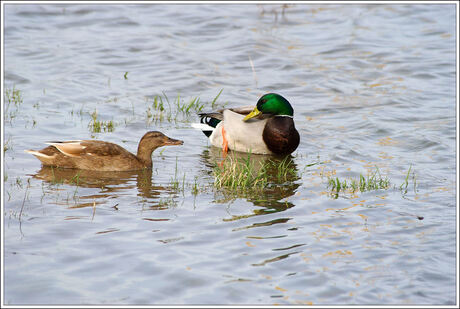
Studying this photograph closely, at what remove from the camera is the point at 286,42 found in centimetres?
1554

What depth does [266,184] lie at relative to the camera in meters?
8.16

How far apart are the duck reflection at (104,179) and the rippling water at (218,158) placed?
0.04 meters

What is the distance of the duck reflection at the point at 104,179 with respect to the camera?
25.2 ft

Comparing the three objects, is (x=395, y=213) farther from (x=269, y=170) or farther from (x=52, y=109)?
(x=52, y=109)

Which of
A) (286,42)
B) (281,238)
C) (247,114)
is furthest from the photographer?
(286,42)

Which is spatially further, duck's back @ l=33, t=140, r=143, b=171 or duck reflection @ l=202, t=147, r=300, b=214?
duck's back @ l=33, t=140, r=143, b=171

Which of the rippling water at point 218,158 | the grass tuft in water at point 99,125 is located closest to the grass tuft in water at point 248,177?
the rippling water at point 218,158

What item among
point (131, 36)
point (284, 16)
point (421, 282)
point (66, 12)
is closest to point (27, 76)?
point (131, 36)

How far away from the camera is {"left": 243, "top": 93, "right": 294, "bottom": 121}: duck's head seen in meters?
9.93

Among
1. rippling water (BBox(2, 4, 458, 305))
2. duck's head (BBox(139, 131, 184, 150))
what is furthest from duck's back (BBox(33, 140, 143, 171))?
duck's head (BBox(139, 131, 184, 150))

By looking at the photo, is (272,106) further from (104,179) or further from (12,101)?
(12,101)

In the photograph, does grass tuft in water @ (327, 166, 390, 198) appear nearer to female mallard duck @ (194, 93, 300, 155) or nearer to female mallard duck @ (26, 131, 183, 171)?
female mallard duck @ (194, 93, 300, 155)

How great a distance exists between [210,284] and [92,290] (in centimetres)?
87

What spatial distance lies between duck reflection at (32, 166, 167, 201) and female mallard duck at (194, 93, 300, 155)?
190cm
